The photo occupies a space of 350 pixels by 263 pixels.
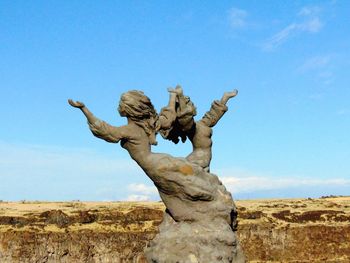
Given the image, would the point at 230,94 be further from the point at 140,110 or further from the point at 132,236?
the point at 132,236

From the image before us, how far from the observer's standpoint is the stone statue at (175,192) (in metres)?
11.0

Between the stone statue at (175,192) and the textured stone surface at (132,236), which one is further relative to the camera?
the textured stone surface at (132,236)

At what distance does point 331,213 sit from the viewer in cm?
4594

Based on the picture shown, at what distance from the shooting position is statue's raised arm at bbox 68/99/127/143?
10914 millimetres

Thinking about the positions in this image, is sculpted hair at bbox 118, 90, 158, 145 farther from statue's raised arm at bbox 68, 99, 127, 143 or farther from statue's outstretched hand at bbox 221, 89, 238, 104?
statue's outstretched hand at bbox 221, 89, 238, 104

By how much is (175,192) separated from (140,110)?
1.66m

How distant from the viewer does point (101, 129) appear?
10914mm

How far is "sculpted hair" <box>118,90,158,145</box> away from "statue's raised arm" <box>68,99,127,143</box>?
→ 38 centimetres

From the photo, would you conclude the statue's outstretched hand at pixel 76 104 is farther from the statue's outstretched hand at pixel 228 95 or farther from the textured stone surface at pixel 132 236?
the textured stone surface at pixel 132 236

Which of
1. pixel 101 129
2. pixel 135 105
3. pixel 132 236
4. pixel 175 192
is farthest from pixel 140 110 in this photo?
pixel 132 236

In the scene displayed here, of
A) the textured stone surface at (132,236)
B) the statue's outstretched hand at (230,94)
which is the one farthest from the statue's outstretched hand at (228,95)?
the textured stone surface at (132,236)

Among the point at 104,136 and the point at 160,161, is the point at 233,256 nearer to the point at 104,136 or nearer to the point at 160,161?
the point at 160,161

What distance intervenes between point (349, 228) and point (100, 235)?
17270 millimetres

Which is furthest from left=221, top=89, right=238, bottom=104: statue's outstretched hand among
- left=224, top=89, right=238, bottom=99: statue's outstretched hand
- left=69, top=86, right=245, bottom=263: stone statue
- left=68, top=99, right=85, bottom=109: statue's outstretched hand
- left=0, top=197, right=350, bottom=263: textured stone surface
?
left=0, top=197, right=350, bottom=263: textured stone surface
